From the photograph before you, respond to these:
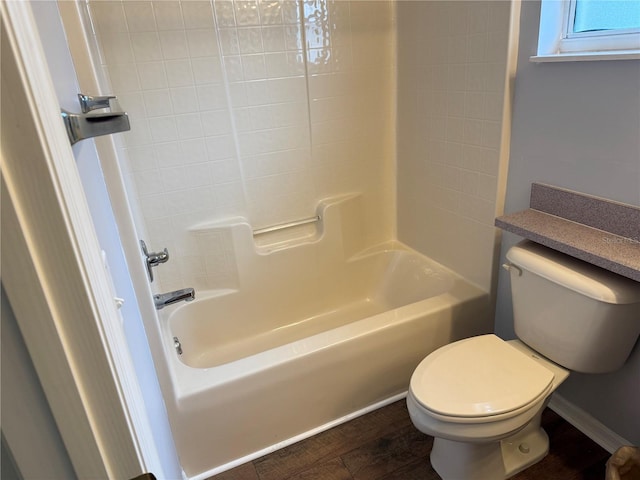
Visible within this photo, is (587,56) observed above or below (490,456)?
above

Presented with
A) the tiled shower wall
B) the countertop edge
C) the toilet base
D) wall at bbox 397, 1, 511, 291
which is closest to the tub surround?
the countertop edge

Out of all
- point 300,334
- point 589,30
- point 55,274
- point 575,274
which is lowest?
point 300,334

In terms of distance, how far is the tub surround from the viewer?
123cm

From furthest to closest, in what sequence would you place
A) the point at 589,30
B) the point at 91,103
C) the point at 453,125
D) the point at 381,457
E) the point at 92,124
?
the point at 453,125
the point at 381,457
the point at 589,30
the point at 91,103
the point at 92,124

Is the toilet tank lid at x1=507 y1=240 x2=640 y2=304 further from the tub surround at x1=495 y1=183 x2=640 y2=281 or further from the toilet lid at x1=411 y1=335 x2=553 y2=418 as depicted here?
the toilet lid at x1=411 y1=335 x2=553 y2=418

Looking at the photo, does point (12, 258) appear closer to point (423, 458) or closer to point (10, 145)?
point (10, 145)

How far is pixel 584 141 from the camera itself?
55.1 inches

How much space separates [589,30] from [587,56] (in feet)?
0.56

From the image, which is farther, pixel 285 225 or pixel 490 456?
pixel 285 225

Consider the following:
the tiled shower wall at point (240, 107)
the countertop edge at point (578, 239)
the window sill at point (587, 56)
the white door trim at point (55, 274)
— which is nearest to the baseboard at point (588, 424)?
the countertop edge at point (578, 239)

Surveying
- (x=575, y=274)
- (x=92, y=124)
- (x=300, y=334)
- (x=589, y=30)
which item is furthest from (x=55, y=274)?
(x=300, y=334)

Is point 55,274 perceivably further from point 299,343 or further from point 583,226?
point 583,226

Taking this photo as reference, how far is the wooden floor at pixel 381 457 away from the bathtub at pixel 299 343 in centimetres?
6


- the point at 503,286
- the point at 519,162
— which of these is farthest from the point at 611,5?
the point at 503,286
